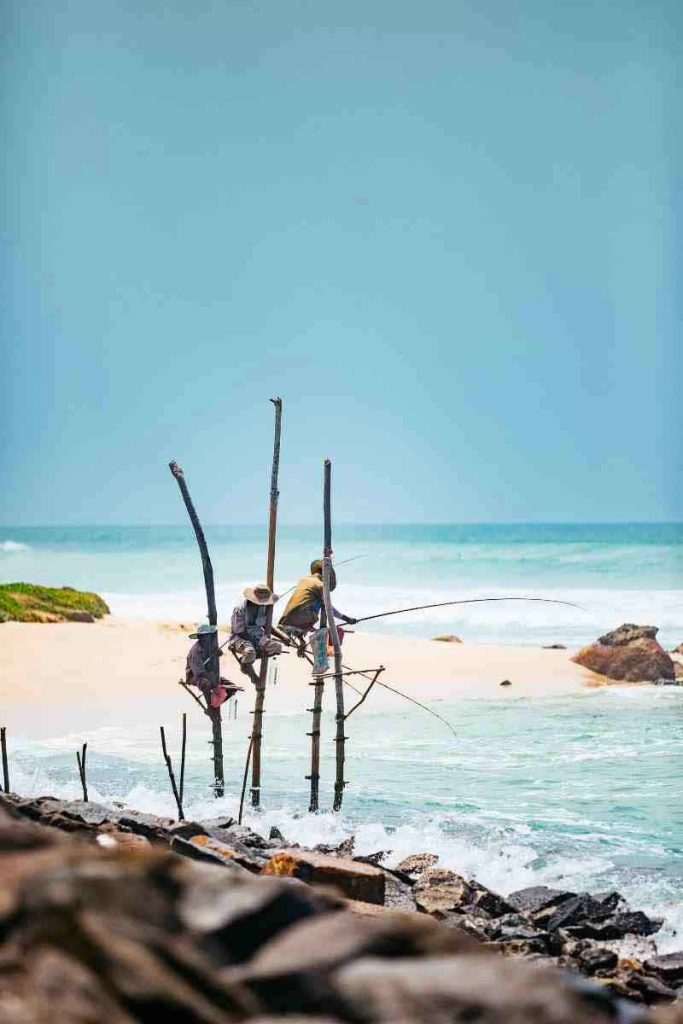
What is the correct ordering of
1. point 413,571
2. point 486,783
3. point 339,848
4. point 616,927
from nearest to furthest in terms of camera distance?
point 616,927 → point 339,848 → point 486,783 → point 413,571

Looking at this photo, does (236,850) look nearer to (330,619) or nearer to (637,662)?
(330,619)

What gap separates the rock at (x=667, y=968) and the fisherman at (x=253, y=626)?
2145 millimetres

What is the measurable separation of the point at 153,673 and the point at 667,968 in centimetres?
744

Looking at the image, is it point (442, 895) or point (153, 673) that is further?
point (153, 673)

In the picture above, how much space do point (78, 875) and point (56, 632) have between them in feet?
32.8

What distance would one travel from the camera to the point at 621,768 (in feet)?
24.5

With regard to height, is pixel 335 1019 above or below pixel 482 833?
above

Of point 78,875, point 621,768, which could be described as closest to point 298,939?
point 78,875

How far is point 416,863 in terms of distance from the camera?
194 inches

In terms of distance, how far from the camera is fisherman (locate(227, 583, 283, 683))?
5.30m

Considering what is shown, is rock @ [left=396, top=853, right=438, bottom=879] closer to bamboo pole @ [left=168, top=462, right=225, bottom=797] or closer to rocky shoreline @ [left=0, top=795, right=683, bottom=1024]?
bamboo pole @ [left=168, top=462, right=225, bottom=797]

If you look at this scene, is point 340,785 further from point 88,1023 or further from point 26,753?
point 88,1023

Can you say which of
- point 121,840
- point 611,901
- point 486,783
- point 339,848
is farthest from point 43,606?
point 121,840

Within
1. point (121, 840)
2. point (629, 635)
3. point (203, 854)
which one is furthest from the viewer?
point (629, 635)
